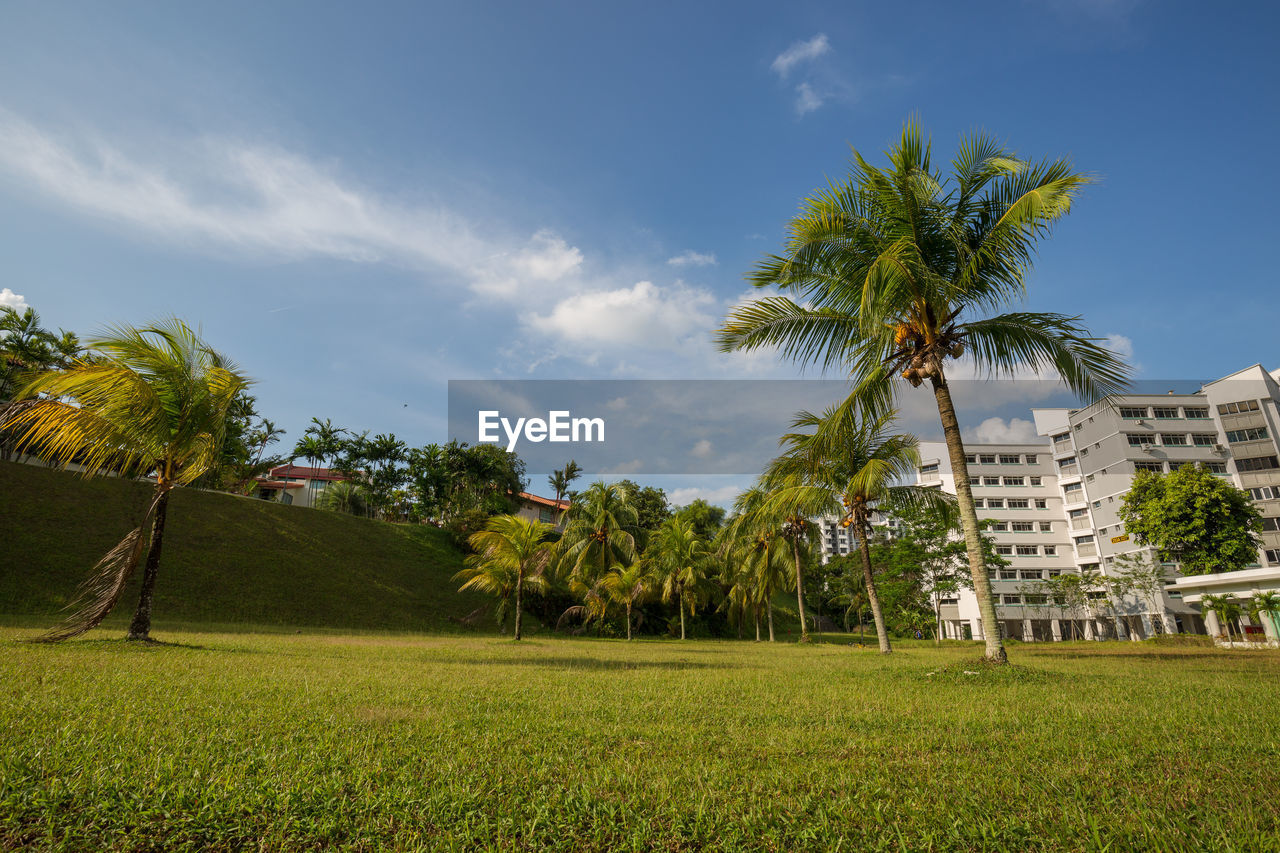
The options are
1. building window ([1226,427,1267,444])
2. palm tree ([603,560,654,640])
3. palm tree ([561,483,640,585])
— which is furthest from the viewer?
building window ([1226,427,1267,444])

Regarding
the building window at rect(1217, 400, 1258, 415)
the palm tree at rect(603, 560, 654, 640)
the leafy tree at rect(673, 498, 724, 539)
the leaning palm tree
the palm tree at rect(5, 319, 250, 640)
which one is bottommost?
the leaning palm tree

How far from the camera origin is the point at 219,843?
278 centimetres

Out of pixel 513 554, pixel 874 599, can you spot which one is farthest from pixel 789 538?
pixel 513 554

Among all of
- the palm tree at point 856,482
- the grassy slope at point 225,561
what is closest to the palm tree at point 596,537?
the grassy slope at point 225,561

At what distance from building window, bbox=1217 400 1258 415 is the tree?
14.8 m

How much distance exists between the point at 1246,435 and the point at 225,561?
75.9m

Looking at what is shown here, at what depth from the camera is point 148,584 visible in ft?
41.5

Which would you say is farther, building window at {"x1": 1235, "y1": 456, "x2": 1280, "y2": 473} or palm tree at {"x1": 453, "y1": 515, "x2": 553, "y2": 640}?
building window at {"x1": 1235, "y1": 456, "x2": 1280, "y2": 473}

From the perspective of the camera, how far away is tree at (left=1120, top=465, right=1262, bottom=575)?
128 feet

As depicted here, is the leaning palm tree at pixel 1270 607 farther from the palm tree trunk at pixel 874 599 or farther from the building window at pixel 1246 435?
the building window at pixel 1246 435

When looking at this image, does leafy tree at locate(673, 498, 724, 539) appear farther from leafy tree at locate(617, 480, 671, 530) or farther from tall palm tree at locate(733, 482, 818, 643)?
tall palm tree at locate(733, 482, 818, 643)

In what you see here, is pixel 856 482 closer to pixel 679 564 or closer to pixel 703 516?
pixel 679 564

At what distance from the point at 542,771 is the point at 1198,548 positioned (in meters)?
52.3

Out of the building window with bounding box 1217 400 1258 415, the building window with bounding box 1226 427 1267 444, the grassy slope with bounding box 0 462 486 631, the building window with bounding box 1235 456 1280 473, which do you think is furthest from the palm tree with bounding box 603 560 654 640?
the building window with bounding box 1217 400 1258 415
